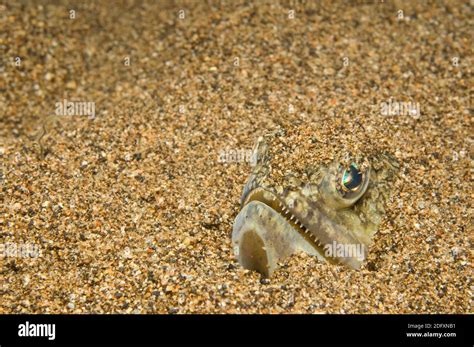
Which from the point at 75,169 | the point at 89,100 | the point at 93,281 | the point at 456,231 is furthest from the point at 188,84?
the point at 456,231

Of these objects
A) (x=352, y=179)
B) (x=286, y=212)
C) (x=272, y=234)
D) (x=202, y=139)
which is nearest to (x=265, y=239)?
(x=272, y=234)

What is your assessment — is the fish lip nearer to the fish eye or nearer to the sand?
the sand

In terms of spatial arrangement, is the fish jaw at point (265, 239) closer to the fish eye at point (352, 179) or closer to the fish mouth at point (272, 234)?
the fish mouth at point (272, 234)

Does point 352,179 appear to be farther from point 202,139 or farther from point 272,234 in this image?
point 202,139

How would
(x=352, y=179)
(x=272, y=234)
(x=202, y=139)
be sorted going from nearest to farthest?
1. (x=272, y=234)
2. (x=352, y=179)
3. (x=202, y=139)

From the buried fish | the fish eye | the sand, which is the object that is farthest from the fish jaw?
the fish eye

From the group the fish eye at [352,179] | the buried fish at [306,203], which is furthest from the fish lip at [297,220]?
the fish eye at [352,179]
